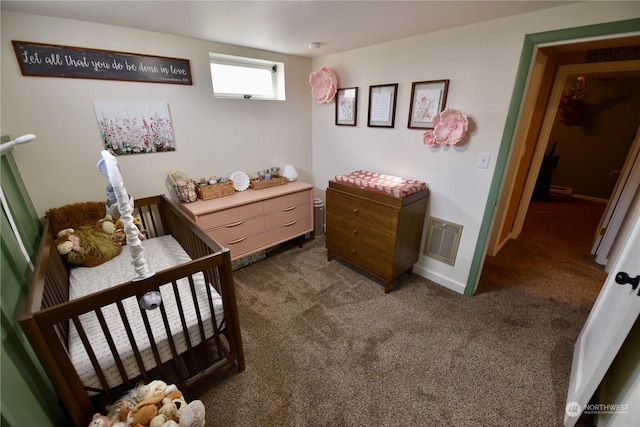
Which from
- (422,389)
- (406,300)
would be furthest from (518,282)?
(422,389)

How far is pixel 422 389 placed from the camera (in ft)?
4.98

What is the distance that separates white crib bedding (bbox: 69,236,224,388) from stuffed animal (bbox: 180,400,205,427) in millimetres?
352

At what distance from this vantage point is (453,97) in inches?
79.3

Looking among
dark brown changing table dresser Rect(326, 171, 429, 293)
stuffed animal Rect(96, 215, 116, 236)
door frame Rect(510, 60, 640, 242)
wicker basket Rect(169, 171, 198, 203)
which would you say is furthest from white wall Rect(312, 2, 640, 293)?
stuffed animal Rect(96, 215, 116, 236)

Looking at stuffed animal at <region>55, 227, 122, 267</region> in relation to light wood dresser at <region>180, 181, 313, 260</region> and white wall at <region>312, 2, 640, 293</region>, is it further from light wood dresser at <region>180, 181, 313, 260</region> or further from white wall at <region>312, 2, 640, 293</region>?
white wall at <region>312, 2, 640, 293</region>

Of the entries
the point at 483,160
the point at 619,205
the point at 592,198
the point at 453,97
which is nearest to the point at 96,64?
the point at 453,97

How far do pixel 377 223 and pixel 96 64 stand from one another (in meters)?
2.39

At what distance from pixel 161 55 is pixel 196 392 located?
244 centimetres

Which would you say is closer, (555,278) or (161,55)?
(161,55)

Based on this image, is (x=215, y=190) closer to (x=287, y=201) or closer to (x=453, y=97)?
(x=287, y=201)

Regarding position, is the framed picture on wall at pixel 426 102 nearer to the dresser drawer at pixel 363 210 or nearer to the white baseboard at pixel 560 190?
the dresser drawer at pixel 363 210

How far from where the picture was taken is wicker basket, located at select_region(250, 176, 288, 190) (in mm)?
A: 2730

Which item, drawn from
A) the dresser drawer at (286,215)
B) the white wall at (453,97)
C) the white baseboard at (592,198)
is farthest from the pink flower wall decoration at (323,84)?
the white baseboard at (592,198)

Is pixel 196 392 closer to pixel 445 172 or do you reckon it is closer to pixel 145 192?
pixel 145 192
